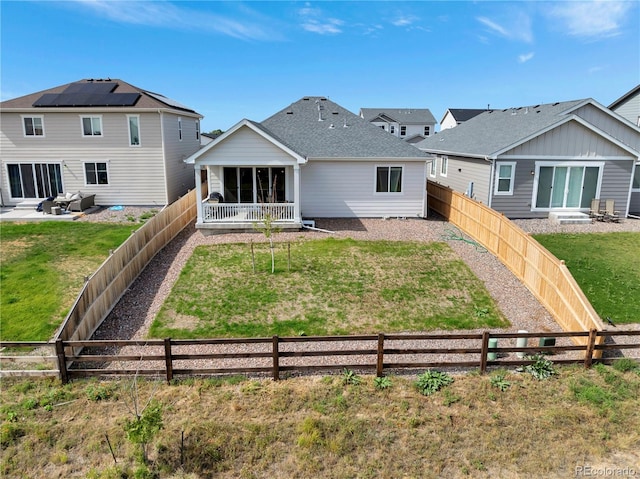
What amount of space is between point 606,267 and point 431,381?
9.55m

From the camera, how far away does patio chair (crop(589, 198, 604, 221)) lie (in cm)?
2120

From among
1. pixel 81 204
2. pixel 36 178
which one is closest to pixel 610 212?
pixel 81 204

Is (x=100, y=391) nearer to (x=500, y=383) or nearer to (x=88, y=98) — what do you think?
(x=500, y=383)

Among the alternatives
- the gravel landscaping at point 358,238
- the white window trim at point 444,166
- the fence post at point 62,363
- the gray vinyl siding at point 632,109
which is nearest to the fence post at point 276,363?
the gravel landscaping at point 358,238

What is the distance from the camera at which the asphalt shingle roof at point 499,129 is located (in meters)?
21.3

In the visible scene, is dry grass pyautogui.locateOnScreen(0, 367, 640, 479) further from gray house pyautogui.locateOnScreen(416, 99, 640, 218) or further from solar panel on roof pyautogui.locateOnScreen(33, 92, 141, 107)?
solar panel on roof pyautogui.locateOnScreen(33, 92, 141, 107)

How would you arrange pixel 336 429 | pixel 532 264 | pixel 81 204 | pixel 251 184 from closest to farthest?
pixel 336 429 → pixel 532 264 → pixel 251 184 → pixel 81 204

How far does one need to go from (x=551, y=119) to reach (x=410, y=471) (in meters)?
19.8

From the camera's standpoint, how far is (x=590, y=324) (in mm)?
9648

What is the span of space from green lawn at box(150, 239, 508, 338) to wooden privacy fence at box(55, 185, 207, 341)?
139cm

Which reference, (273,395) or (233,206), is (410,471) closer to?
(273,395)

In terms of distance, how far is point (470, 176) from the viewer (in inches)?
928

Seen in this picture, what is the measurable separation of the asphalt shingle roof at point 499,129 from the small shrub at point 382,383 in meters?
15.1

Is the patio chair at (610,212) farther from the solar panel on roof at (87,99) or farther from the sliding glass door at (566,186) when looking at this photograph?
the solar panel on roof at (87,99)
